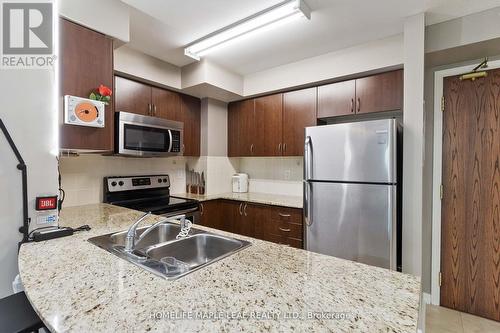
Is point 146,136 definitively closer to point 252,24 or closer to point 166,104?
point 166,104

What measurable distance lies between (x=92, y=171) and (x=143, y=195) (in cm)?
58

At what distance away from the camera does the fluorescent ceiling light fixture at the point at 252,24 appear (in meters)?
1.70

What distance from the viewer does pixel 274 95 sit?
3.02 metres

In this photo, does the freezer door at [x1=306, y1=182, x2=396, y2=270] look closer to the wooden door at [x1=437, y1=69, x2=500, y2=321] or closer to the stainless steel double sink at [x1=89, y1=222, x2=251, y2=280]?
the wooden door at [x1=437, y1=69, x2=500, y2=321]

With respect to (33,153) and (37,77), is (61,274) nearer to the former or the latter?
(33,153)

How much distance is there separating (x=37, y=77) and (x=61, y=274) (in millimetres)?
1037

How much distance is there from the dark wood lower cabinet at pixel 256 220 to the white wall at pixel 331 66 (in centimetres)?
143

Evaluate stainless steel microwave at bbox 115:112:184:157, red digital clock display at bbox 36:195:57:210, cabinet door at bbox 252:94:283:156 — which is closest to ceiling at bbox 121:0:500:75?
cabinet door at bbox 252:94:283:156

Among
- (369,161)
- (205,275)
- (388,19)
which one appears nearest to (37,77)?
(205,275)

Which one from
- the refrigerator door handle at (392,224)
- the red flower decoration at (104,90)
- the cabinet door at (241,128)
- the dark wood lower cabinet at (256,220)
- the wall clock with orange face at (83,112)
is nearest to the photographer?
the wall clock with orange face at (83,112)

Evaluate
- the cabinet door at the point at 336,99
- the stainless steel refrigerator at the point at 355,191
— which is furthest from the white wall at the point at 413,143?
the cabinet door at the point at 336,99

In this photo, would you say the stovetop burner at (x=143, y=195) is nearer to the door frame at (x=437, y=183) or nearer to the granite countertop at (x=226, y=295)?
the granite countertop at (x=226, y=295)

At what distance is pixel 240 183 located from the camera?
3498mm

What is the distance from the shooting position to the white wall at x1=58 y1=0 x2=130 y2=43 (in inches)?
62.4
